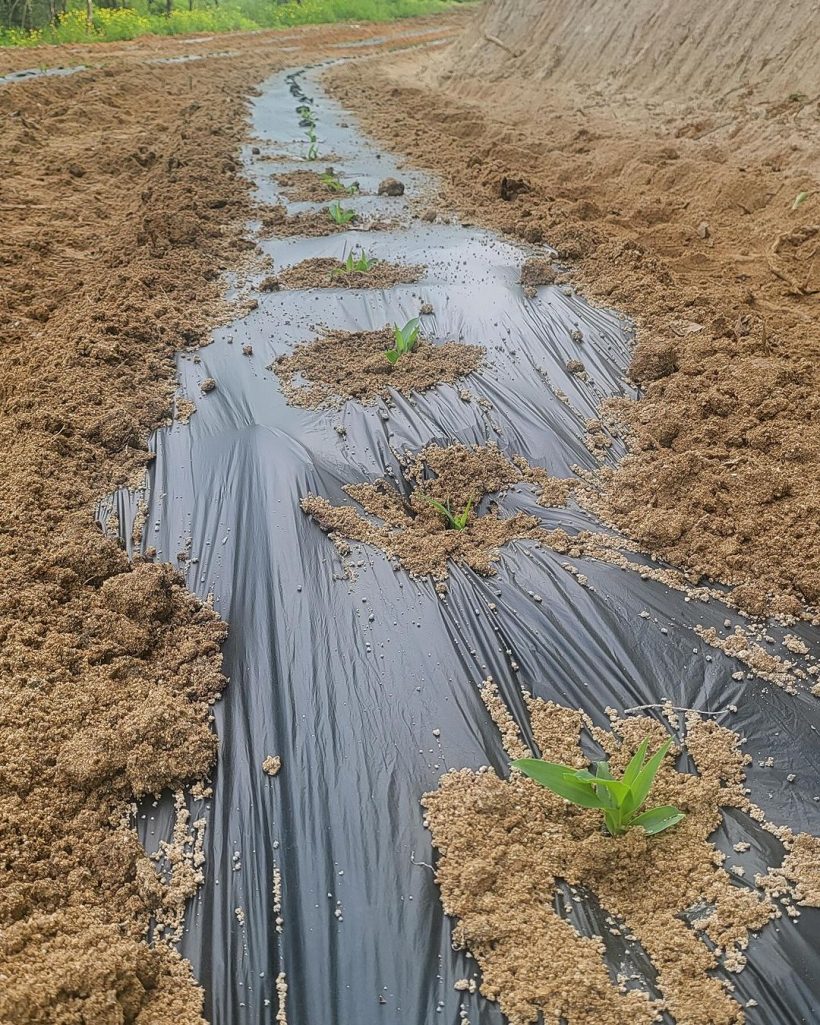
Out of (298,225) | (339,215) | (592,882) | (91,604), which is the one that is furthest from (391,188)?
(592,882)

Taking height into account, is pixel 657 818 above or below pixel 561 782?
below

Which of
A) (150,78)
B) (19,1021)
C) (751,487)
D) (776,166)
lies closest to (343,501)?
(751,487)

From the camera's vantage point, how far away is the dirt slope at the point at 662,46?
25.7 feet

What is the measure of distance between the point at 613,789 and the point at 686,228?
5.52 metres

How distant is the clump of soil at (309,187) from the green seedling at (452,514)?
16.4 feet

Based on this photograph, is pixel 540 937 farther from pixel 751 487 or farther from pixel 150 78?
pixel 150 78

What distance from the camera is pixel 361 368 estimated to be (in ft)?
14.0

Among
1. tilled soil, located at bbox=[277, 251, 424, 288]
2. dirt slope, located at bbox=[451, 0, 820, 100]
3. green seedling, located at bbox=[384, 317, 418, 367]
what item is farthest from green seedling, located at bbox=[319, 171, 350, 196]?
dirt slope, located at bbox=[451, 0, 820, 100]

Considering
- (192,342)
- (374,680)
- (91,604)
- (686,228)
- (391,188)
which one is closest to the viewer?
(374,680)

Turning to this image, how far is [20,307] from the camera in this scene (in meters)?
4.79

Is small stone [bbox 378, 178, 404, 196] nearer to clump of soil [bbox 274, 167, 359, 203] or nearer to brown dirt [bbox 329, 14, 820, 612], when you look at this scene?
clump of soil [bbox 274, 167, 359, 203]

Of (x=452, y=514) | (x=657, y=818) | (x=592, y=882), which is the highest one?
(x=452, y=514)

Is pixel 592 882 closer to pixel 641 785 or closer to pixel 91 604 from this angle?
pixel 641 785

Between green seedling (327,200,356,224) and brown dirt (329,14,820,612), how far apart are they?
1.22 m
